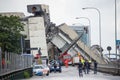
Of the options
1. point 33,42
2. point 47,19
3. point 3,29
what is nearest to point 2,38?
point 3,29

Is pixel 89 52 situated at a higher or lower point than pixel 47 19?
lower

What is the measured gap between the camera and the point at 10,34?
10375 centimetres

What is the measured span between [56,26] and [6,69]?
137 meters

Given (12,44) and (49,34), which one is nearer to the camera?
(12,44)

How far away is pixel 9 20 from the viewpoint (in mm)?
110188

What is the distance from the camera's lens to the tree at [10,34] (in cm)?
9637

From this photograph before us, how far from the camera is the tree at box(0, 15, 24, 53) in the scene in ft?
316

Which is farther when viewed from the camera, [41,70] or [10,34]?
[10,34]

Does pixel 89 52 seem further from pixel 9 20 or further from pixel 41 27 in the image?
pixel 9 20

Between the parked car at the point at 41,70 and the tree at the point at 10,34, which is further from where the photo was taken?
the tree at the point at 10,34

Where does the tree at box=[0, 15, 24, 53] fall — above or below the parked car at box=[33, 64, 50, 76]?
above

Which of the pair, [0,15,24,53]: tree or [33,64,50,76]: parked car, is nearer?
[33,64,50,76]: parked car

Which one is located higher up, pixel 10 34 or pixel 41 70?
pixel 10 34

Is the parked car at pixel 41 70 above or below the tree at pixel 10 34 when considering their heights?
below
